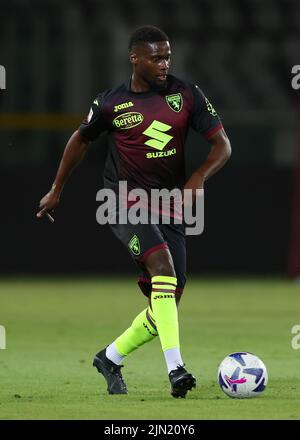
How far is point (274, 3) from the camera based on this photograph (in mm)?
25766

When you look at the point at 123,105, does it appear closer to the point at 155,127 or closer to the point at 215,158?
the point at 155,127

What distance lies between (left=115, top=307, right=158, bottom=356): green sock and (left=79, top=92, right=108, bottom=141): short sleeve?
1146 mm

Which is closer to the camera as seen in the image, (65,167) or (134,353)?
(65,167)

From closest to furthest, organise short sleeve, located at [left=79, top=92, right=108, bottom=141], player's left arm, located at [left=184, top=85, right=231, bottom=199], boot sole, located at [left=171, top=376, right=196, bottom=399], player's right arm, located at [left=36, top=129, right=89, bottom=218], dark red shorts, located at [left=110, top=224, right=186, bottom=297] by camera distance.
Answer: boot sole, located at [left=171, top=376, right=196, bottom=399]
dark red shorts, located at [left=110, top=224, right=186, bottom=297]
player's left arm, located at [left=184, top=85, right=231, bottom=199]
short sleeve, located at [left=79, top=92, right=108, bottom=141]
player's right arm, located at [left=36, top=129, right=89, bottom=218]

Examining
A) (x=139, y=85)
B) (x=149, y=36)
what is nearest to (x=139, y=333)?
(x=139, y=85)

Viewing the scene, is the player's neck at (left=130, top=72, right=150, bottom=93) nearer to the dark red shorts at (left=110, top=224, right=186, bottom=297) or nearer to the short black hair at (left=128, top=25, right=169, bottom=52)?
the short black hair at (left=128, top=25, right=169, bottom=52)

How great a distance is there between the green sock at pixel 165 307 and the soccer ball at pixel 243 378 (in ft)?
1.22

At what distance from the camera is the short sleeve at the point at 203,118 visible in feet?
25.7

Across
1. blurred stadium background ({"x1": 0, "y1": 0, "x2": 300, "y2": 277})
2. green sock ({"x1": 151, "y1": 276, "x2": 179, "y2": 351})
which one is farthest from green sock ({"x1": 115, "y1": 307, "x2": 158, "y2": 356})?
blurred stadium background ({"x1": 0, "y1": 0, "x2": 300, "y2": 277})

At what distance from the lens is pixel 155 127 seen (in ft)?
25.7

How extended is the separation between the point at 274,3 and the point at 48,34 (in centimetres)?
503

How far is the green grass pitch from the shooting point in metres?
7.14

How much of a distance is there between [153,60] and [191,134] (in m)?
11.2

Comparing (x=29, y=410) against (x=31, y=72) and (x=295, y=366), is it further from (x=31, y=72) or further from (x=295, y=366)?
(x=31, y=72)
